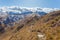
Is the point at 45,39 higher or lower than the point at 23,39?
higher

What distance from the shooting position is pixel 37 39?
48.8 metres

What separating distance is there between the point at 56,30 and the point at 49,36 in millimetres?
5961

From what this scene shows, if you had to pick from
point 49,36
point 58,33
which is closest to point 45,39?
point 49,36

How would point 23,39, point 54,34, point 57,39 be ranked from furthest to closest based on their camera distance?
point 23,39 → point 54,34 → point 57,39

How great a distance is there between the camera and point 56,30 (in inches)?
1997

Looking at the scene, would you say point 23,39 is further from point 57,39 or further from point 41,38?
point 57,39

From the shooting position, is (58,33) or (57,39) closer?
(57,39)

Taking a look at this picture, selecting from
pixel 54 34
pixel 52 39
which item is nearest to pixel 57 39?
pixel 52 39

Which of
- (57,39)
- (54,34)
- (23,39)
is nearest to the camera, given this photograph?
(57,39)

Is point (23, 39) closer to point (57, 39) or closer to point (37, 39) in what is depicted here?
point (37, 39)

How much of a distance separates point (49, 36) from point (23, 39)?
21.2 metres

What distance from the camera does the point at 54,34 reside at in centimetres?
4791

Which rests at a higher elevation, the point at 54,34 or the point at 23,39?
the point at 54,34

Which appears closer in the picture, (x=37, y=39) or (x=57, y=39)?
(x=57, y=39)
